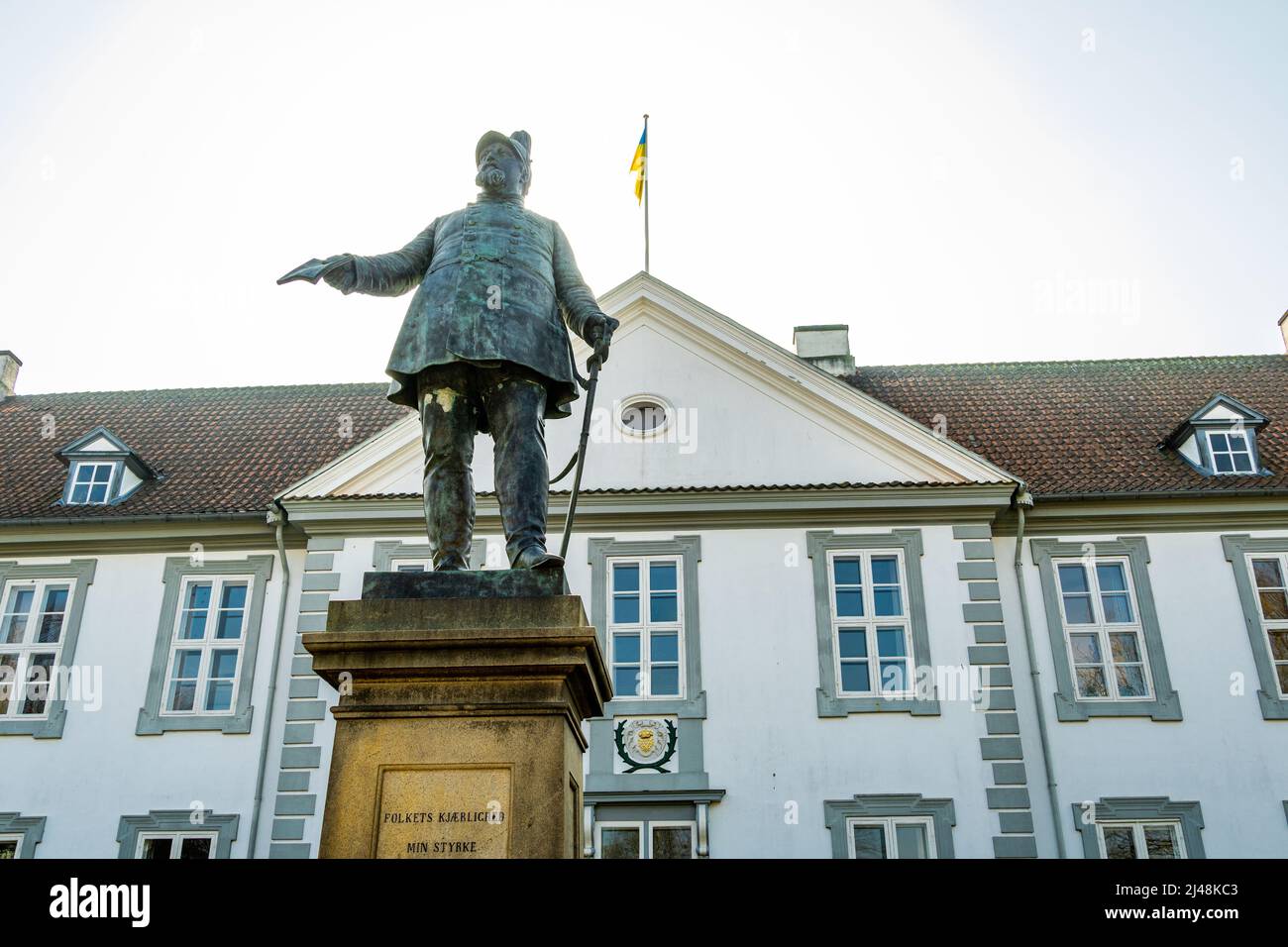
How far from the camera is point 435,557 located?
600 centimetres

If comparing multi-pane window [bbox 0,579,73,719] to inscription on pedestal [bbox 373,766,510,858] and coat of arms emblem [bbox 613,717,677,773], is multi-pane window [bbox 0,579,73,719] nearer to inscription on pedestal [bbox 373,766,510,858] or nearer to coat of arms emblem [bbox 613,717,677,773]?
coat of arms emblem [bbox 613,717,677,773]

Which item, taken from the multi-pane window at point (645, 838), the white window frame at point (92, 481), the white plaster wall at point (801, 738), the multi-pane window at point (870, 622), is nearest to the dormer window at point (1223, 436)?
the white plaster wall at point (801, 738)

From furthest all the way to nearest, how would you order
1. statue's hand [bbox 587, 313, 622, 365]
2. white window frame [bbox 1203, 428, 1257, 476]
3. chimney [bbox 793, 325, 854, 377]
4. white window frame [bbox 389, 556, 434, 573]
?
chimney [bbox 793, 325, 854, 377]
white window frame [bbox 1203, 428, 1257, 476]
white window frame [bbox 389, 556, 434, 573]
statue's hand [bbox 587, 313, 622, 365]

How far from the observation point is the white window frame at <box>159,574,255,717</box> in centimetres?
1524

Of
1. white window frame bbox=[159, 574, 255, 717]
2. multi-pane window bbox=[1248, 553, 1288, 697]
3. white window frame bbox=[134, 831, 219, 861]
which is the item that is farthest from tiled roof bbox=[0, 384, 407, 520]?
multi-pane window bbox=[1248, 553, 1288, 697]

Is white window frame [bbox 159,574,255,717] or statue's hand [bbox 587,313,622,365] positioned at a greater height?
white window frame [bbox 159,574,255,717]

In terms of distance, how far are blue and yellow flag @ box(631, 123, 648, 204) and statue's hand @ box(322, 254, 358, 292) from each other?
13002mm

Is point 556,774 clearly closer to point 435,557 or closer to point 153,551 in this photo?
point 435,557

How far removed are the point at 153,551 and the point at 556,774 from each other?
12.8m

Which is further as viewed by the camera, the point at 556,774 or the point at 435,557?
the point at 435,557

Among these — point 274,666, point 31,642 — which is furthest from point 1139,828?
point 31,642

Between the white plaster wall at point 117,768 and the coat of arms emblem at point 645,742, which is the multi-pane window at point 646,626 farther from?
the white plaster wall at point 117,768
